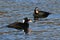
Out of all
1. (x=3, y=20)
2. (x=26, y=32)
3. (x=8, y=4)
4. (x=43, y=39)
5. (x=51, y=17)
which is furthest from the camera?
(x=8, y=4)

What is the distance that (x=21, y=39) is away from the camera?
676 inches

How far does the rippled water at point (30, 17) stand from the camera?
17.9 meters

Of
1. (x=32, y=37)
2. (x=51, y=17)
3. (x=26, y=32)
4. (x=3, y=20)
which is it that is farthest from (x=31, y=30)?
(x=51, y=17)

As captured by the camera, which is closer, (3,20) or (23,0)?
(3,20)

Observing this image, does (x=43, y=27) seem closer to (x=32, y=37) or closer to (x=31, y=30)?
(x=31, y=30)

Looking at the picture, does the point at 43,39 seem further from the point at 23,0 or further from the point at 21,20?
the point at 23,0

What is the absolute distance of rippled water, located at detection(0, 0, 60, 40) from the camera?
17.9 meters

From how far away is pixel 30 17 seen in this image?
23.7 m

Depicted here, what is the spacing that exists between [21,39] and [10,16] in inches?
250

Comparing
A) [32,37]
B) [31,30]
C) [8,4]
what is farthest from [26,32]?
[8,4]

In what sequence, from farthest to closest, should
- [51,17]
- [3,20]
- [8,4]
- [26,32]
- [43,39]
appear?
[8,4] < [51,17] < [3,20] < [26,32] < [43,39]

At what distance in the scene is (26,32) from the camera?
19.1m

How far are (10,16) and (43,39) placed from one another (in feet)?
21.4

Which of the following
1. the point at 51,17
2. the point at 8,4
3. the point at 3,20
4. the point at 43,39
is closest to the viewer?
the point at 43,39
